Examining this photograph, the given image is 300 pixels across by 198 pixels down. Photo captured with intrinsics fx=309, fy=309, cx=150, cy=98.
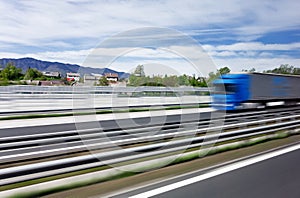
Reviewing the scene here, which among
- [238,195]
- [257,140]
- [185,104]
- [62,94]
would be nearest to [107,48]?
[238,195]

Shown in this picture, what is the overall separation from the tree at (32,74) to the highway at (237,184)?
24779 millimetres

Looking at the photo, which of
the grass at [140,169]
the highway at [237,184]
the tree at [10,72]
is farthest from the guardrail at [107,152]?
the tree at [10,72]

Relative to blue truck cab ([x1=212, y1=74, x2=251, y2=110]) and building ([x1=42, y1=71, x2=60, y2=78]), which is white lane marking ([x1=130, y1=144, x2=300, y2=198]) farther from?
building ([x1=42, y1=71, x2=60, y2=78])

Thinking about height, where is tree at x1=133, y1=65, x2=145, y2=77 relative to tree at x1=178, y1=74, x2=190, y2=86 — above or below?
above

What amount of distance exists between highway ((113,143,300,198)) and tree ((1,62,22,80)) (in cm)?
2600

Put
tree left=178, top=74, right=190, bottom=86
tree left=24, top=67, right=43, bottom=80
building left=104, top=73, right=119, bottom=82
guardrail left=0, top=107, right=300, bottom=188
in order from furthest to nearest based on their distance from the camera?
tree left=24, top=67, right=43, bottom=80 → tree left=178, top=74, right=190, bottom=86 → building left=104, top=73, right=119, bottom=82 → guardrail left=0, top=107, right=300, bottom=188

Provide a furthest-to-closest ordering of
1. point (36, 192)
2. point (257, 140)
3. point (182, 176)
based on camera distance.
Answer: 1. point (257, 140)
2. point (182, 176)
3. point (36, 192)

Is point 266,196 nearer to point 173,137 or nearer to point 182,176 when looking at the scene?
point 182,176

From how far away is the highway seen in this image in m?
5.14

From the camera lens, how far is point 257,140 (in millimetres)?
10297

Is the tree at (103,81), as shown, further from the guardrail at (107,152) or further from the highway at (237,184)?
the highway at (237,184)

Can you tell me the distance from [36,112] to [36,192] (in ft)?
58.9

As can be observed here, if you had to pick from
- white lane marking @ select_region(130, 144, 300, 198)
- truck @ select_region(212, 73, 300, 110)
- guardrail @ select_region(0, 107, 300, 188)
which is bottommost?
white lane marking @ select_region(130, 144, 300, 198)

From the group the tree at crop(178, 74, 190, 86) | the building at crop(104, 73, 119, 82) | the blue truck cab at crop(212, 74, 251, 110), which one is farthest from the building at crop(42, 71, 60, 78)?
the building at crop(104, 73, 119, 82)
